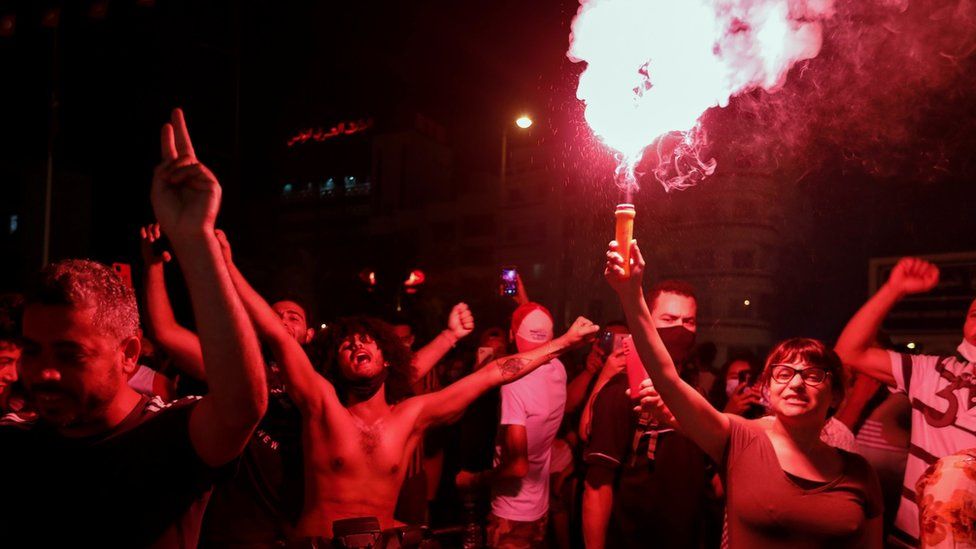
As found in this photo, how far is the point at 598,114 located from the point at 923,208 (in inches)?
545

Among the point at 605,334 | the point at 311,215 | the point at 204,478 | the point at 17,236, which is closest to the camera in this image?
the point at 204,478

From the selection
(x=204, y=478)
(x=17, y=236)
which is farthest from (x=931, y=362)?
(x=17, y=236)

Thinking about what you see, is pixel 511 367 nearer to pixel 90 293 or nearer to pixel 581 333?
pixel 581 333

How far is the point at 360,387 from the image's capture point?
436cm

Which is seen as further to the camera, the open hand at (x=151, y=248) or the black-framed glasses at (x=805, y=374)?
the open hand at (x=151, y=248)

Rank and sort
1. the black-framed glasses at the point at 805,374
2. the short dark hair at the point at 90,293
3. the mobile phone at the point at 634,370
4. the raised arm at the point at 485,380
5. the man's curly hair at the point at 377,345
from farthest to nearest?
the man's curly hair at the point at 377,345
the raised arm at the point at 485,380
the mobile phone at the point at 634,370
the black-framed glasses at the point at 805,374
the short dark hair at the point at 90,293

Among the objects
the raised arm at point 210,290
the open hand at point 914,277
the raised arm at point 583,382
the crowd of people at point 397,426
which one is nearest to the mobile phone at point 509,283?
the crowd of people at point 397,426

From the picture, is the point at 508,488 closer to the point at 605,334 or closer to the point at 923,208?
the point at 605,334

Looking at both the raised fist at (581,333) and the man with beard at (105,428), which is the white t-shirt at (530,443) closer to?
the raised fist at (581,333)

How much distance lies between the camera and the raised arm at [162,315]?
3750 millimetres

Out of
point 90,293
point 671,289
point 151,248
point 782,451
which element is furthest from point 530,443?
point 90,293

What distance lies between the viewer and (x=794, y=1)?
4.95 m

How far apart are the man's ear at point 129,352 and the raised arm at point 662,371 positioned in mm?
1788

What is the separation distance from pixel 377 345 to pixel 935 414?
351 cm
